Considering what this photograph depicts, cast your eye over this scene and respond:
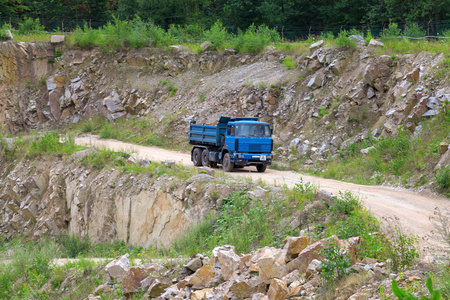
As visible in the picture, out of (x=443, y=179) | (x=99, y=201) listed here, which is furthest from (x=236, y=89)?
(x=443, y=179)

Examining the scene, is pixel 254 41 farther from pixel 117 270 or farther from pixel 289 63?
pixel 117 270

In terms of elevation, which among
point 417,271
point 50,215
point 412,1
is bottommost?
point 50,215

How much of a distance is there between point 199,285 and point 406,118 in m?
14.0

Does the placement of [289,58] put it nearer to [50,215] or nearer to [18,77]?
[50,215]

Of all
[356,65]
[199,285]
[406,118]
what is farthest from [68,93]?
[199,285]

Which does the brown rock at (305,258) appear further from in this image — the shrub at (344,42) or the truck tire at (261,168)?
the shrub at (344,42)

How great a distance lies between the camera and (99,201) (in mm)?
19984

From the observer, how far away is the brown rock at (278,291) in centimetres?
823

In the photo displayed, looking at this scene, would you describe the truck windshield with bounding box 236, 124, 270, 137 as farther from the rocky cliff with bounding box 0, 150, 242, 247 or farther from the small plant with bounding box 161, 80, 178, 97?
the small plant with bounding box 161, 80, 178, 97

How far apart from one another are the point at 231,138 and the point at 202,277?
11106 millimetres

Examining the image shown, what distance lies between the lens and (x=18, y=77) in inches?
1484

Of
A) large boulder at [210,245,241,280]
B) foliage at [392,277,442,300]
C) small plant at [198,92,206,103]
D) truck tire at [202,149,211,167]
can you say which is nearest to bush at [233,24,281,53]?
small plant at [198,92,206,103]

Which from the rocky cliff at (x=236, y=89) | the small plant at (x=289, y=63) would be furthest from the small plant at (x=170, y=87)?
the small plant at (x=289, y=63)

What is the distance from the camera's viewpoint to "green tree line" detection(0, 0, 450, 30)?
3831 centimetres
